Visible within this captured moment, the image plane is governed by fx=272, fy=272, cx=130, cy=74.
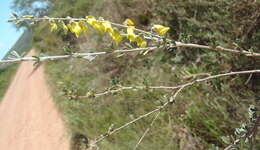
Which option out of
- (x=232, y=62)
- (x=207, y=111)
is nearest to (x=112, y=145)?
(x=207, y=111)

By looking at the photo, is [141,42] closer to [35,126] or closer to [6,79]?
[35,126]

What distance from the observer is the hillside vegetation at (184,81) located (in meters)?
1.95

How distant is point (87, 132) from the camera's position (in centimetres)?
345

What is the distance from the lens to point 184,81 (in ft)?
7.01

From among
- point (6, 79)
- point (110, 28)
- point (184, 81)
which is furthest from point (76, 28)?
point (6, 79)

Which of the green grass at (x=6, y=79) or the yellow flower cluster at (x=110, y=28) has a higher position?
the green grass at (x=6, y=79)

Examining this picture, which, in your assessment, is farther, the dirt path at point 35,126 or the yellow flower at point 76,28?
the dirt path at point 35,126

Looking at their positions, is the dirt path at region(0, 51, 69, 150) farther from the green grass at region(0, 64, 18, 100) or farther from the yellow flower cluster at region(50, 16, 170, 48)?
the green grass at region(0, 64, 18, 100)

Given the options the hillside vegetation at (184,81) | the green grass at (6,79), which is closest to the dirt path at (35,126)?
the hillside vegetation at (184,81)

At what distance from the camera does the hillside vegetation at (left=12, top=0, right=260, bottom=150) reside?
1.95m

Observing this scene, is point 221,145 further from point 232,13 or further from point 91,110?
point 91,110

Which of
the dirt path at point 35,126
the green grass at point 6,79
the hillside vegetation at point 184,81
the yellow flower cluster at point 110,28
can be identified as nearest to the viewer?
the yellow flower cluster at point 110,28

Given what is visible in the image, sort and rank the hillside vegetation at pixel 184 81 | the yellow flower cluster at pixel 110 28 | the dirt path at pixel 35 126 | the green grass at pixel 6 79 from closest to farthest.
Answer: the yellow flower cluster at pixel 110 28 < the hillside vegetation at pixel 184 81 < the dirt path at pixel 35 126 < the green grass at pixel 6 79

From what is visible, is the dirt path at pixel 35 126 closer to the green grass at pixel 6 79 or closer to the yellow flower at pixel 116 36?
the yellow flower at pixel 116 36
